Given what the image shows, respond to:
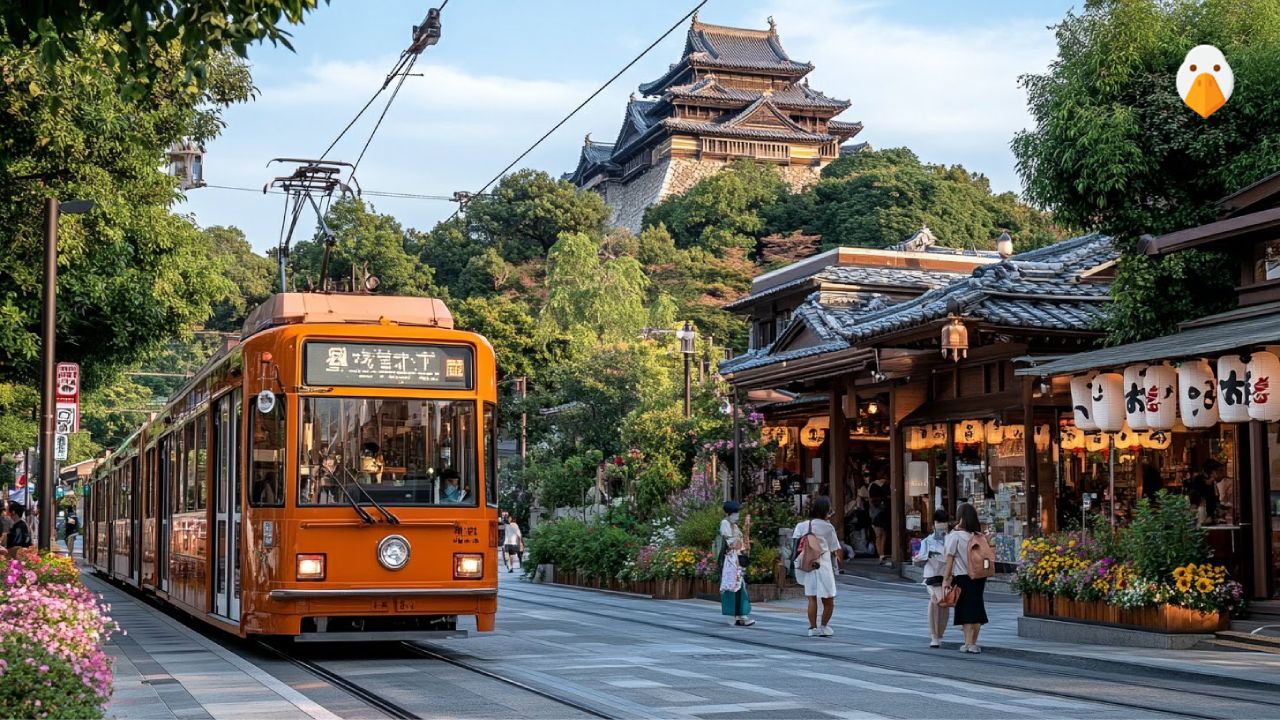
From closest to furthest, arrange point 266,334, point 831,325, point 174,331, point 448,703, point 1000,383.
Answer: point 448,703 → point 266,334 → point 174,331 → point 1000,383 → point 831,325

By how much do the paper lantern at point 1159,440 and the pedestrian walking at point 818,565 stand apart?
8317mm

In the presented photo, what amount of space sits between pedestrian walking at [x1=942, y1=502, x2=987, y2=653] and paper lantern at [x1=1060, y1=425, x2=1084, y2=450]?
9.87 meters

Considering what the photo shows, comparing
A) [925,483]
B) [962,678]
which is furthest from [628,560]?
[962,678]

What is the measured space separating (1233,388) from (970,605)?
3748 millimetres

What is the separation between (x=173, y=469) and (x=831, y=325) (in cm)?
1746

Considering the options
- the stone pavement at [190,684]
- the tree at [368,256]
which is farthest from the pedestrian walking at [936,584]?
the tree at [368,256]

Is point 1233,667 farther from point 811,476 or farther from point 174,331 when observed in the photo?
point 811,476

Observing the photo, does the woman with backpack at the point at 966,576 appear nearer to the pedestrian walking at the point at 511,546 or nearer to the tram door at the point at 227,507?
the tram door at the point at 227,507

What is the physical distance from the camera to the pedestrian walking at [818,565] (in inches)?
727

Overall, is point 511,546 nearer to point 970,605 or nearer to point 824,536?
point 824,536

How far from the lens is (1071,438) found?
26.3m

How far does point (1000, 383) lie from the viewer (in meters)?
27.7

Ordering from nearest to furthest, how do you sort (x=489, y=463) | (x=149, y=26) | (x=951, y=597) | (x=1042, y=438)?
(x=149, y=26) < (x=489, y=463) < (x=951, y=597) < (x=1042, y=438)

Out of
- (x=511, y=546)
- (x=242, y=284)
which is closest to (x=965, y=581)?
(x=511, y=546)
